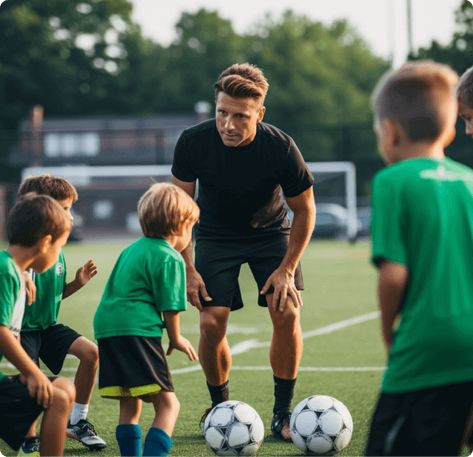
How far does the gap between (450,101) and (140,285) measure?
6.04ft

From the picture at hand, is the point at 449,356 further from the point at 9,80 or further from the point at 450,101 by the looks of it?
the point at 9,80

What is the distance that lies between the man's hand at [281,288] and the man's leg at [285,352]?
35mm

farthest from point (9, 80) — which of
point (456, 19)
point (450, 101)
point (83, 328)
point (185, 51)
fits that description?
point (450, 101)

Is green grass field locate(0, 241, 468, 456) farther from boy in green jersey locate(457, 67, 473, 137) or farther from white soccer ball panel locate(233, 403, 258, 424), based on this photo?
boy in green jersey locate(457, 67, 473, 137)

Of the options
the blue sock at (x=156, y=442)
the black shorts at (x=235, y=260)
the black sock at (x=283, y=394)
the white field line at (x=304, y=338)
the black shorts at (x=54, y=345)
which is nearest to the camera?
the blue sock at (x=156, y=442)

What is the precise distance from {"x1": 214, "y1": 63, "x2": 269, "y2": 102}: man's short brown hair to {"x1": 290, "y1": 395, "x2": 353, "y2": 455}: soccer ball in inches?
71.4

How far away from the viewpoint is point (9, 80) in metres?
66.1

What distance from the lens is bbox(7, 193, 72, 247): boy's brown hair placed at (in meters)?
4.56

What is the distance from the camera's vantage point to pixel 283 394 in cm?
645

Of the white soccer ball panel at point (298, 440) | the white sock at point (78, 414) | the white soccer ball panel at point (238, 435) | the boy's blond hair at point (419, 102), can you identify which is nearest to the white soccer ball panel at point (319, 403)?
the white soccer ball panel at point (298, 440)

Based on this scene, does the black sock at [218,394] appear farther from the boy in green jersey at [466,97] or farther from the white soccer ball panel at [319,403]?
the boy in green jersey at [466,97]

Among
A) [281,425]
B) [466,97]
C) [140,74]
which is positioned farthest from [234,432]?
[140,74]

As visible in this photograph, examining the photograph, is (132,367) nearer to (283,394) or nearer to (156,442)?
(156,442)

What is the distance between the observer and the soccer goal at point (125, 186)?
37781mm
